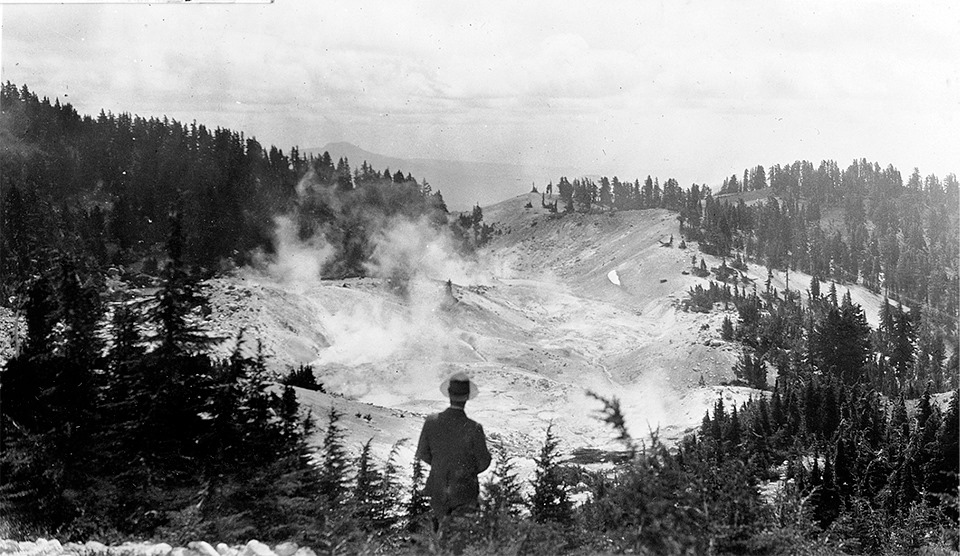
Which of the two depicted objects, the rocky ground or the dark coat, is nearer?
the dark coat

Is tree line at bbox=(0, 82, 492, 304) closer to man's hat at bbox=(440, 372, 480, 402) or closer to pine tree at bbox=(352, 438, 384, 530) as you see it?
pine tree at bbox=(352, 438, 384, 530)

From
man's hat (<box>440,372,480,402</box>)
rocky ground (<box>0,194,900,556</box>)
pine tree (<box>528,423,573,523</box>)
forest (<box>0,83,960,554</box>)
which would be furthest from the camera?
rocky ground (<box>0,194,900,556</box>)

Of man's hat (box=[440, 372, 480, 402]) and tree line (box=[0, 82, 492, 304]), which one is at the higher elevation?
tree line (box=[0, 82, 492, 304])

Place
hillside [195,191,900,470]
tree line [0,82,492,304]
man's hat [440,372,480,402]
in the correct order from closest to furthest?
1. man's hat [440,372,480,402]
2. hillside [195,191,900,470]
3. tree line [0,82,492,304]

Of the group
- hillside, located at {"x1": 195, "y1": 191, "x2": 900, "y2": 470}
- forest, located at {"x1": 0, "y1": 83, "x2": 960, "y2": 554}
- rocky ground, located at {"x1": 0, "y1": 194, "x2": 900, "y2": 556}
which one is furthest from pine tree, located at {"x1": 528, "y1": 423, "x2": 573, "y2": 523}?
hillside, located at {"x1": 195, "y1": 191, "x2": 900, "y2": 470}

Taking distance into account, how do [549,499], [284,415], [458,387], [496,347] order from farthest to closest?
[496,347] → [284,415] → [549,499] → [458,387]

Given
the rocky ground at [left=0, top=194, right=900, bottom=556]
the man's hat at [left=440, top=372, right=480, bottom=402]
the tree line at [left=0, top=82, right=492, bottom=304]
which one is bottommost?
the rocky ground at [left=0, top=194, right=900, bottom=556]

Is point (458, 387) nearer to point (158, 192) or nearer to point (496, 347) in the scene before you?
point (496, 347)

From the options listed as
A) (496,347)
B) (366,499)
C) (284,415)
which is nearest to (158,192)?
(496,347)

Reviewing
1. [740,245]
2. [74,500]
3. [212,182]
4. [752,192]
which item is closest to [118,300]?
[212,182]
